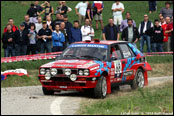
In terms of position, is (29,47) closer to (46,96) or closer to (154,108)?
(46,96)

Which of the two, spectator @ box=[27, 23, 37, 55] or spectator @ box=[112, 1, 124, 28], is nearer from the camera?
spectator @ box=[27, 23, 37, 55]

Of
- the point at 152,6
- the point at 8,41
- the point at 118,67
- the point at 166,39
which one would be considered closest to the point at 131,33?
the point at 166,39

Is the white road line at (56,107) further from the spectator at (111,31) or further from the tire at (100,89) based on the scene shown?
the spectator at (111,31)

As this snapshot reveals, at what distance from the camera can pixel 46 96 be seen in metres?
14.0

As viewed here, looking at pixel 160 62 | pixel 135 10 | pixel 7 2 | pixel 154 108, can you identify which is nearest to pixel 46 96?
pixel 154 108

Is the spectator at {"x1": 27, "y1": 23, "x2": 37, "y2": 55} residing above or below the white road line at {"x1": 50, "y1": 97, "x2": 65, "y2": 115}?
above

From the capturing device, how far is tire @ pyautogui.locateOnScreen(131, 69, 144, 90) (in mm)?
15641

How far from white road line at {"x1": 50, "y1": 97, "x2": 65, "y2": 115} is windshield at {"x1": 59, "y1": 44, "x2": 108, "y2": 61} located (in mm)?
1601

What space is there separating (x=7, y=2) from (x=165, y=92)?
28.0 meters

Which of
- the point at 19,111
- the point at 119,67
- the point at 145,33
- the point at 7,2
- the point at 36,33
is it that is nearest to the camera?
the point at 19,111

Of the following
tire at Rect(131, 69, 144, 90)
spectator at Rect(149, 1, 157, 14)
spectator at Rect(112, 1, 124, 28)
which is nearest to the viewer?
tire at Rect(131, 69, 144, 90)

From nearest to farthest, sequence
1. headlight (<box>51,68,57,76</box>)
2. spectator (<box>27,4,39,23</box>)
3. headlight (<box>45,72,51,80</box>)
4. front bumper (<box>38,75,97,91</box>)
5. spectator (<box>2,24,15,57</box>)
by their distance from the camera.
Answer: front bumper (<box>38,75,97,91</box>) → headlight (<box>51,68,57,76</box>) → headlight (<box>45,72,51,80</box>) → spectator (<box>2,24,15,57</box>) → spectator (<box>27,4,39,23</box>)

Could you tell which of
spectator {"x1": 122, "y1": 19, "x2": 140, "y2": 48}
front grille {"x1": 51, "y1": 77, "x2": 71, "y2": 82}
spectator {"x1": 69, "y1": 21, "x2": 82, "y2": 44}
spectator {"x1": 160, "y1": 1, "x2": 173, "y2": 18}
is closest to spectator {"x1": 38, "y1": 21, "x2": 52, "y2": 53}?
spectator {"x1": 69, "y1": 21, "x2": 82, "y2": 44}

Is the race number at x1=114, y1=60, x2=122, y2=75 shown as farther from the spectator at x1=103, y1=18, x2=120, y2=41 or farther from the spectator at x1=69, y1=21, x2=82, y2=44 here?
the spectator at x1=103, y1=18, x2=120, y2=41
